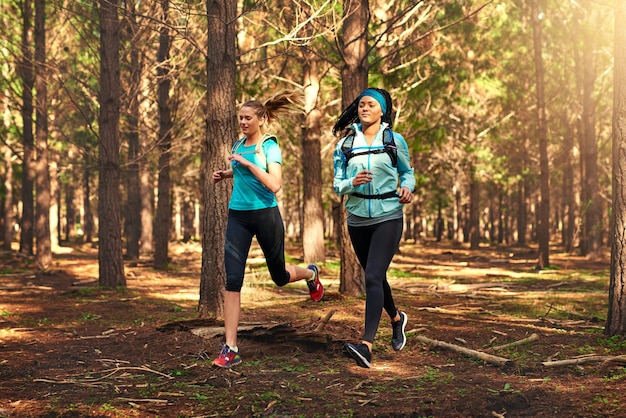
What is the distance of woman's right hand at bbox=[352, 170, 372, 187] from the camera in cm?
610

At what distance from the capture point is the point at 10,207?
33031 millimetres

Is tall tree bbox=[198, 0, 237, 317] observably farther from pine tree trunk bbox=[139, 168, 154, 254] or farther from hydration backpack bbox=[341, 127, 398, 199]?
pine tree trunk bbox=[139, 168, 154, 254]

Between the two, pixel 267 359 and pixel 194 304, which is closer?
pixel 267 359

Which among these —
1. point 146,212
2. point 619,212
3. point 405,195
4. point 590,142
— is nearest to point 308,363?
point 405,195

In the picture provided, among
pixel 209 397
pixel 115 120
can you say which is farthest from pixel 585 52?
pixel 209 397

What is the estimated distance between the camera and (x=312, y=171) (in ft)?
68.9

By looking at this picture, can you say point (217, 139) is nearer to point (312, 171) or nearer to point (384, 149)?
point (384, 149)

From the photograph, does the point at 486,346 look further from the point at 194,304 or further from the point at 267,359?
the point at 194,304

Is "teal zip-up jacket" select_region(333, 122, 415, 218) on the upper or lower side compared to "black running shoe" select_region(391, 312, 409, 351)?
upper

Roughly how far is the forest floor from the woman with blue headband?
64cm

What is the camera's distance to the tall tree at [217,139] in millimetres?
8953

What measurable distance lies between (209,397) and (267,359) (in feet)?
4.62

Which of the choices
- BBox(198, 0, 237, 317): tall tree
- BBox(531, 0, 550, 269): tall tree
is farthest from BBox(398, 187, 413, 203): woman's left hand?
BBox(531, 0, 550, 269): tall tree

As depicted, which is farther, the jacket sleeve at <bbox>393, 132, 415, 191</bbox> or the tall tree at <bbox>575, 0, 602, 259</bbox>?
the tall tree at <bbox>575, 0, 602, 259</bbox>
